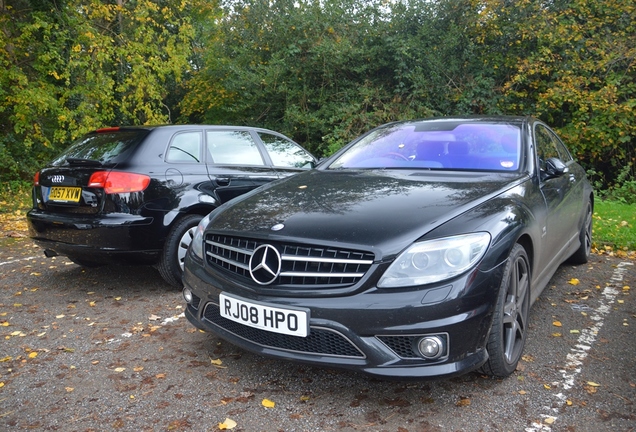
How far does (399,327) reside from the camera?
2.44 metres

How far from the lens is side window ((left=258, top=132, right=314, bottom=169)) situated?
19.3ft

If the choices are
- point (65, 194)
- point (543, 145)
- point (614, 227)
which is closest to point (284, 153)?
point (65, 194)

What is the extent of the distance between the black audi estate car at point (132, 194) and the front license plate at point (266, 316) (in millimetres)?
1878

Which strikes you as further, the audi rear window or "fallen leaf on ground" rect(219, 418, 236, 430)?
the audi rear window

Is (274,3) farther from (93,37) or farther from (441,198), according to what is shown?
(441,198)

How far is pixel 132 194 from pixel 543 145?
3.31 m

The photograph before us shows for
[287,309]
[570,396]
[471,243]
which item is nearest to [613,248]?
[570,396]

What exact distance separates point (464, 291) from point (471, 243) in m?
0.26

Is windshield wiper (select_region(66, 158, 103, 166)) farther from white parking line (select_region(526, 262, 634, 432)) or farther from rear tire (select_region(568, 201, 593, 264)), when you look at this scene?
rear tire (select_region(568, 201, 593, 264))

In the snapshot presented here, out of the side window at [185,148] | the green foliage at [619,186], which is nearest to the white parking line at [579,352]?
the side window at [185,148]

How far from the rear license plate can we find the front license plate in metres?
2.26

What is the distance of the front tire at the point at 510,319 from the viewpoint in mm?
2703

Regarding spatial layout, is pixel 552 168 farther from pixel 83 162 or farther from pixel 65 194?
pixel 65 194

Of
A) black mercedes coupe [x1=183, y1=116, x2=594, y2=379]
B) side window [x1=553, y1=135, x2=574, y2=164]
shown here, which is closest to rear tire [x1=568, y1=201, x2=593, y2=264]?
side window [x1=553, y1=135, x2=574, y2=164]
